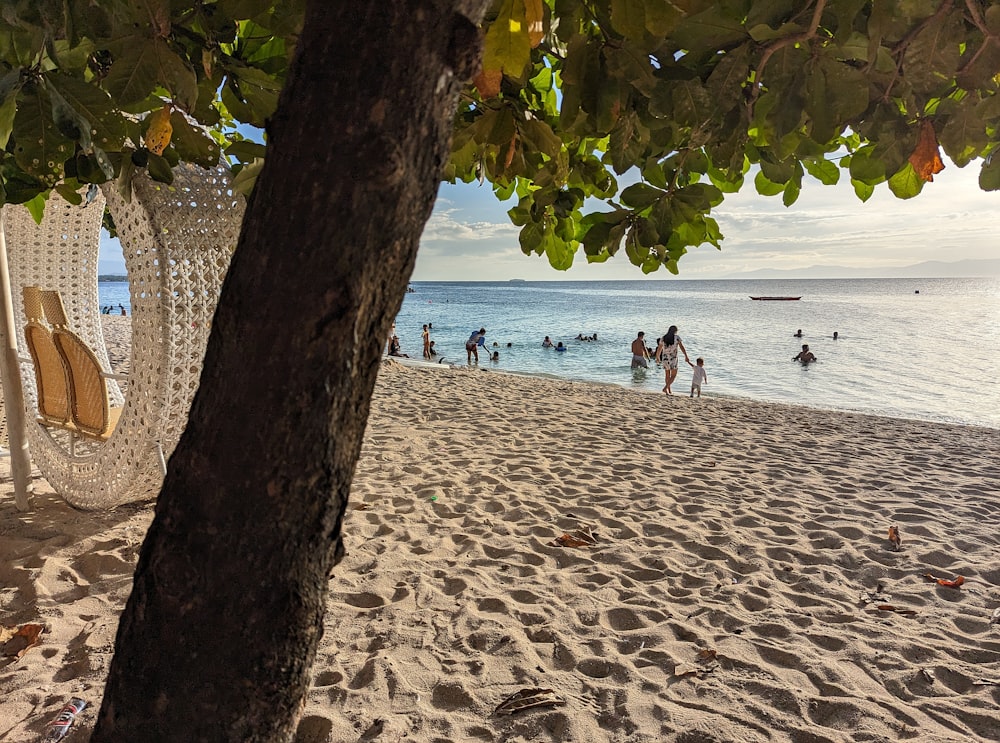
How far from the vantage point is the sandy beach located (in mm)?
2064

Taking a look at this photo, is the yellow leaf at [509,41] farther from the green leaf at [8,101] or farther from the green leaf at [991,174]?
the green leaf at [991,174]

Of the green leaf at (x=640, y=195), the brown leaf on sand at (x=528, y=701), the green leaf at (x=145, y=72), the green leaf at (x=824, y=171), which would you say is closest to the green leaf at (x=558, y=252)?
the green leaf at (x=640, y=195)

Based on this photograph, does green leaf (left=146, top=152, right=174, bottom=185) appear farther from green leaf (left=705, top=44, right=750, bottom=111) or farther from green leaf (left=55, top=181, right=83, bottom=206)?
green leaf (left=705, top=44, right=750, bottom=111)

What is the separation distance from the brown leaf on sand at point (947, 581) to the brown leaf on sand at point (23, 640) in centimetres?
442

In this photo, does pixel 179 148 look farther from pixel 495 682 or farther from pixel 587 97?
pixel 495 682

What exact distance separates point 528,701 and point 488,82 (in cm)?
207

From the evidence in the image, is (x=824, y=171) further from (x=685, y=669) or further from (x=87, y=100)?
(x=685, y=669)

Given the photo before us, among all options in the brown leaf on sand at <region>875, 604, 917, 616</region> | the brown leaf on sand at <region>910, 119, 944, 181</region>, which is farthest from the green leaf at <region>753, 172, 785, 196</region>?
the brown leaf on sand at <region>875, 604, 917, 616</region>

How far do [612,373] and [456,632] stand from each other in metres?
14.5

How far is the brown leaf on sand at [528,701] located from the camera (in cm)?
207

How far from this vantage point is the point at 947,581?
3.18 meters

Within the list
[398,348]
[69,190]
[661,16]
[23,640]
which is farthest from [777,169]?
[398,348]

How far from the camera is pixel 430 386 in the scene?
10.3 m

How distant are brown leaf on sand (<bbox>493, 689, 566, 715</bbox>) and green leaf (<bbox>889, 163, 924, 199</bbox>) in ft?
6.48
